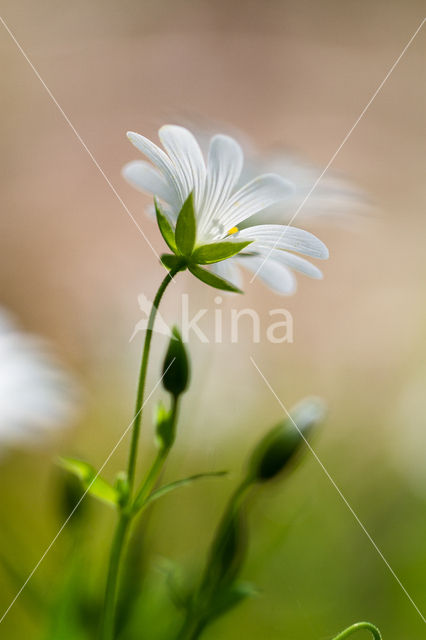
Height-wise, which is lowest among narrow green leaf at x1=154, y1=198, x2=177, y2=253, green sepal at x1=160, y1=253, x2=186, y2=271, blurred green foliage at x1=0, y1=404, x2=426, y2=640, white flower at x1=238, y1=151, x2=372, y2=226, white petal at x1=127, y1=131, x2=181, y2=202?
blurred green foliage at x1=0, y1=404, x2=426, y2=640

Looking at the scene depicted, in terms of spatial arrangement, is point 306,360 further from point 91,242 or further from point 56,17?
point 56,17

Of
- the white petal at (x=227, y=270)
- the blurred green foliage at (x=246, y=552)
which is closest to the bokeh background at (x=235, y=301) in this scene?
the blurred green foliage at (x=246, y=552)

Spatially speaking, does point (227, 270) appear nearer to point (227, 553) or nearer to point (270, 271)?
point (270, 271)

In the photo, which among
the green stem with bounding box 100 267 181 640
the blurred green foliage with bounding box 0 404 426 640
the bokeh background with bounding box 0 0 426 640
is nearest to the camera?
the green stem with bounding box 100 267 181 640

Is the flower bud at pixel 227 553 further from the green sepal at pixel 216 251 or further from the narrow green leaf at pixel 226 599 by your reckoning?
the green sepal at pixel 216 251

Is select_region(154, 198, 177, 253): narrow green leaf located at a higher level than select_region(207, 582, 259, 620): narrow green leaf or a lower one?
higher

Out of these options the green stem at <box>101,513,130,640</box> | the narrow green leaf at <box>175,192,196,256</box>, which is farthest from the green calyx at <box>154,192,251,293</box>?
the green stem at <box>101,513,130,640</box>

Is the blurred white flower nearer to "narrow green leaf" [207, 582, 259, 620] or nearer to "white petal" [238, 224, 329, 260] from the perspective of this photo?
"white petal" [238, 224, 329, 260]
